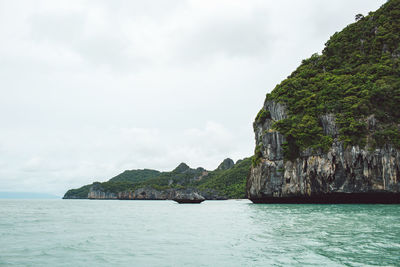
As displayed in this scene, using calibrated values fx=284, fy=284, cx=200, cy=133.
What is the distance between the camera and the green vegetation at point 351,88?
42.1m

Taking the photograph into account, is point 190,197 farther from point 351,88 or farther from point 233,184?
point 233,184

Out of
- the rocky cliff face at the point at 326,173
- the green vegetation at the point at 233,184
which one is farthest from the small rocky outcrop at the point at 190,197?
the green vegetation at the point at 233,184

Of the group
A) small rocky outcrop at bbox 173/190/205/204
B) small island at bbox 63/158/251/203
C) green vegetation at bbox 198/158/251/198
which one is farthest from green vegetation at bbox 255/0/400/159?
green vegetation at bbox 198/158/251/198

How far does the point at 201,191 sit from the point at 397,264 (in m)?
134

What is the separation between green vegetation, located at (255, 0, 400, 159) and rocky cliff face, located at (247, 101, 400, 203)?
132 centimetres

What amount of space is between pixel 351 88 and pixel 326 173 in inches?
589

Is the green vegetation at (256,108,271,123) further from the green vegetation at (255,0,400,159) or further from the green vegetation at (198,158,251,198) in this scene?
the green vegetation at (198,158,251,198)

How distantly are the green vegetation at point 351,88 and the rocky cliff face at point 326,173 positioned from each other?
1.32 m

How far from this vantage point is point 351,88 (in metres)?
46.2

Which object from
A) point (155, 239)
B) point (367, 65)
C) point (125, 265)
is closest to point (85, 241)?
point (155, 239)

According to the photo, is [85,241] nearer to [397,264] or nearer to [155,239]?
[155,239]

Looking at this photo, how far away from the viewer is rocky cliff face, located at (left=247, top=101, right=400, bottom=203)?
3938cm

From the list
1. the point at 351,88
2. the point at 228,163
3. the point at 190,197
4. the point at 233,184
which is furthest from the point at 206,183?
the point at 351,88

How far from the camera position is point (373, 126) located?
41.5m
